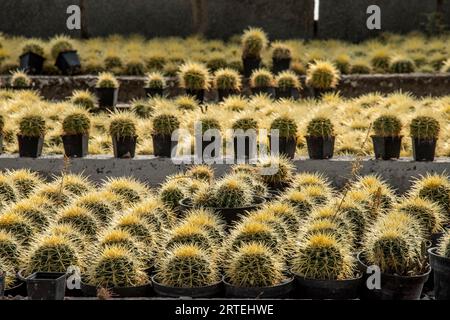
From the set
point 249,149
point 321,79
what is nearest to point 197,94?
point 321,79

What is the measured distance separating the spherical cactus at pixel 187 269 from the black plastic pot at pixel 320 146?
3.39 m

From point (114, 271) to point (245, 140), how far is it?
3.61 meters

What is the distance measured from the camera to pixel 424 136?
862 cm

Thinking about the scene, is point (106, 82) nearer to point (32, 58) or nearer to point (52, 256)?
point (32, 58)

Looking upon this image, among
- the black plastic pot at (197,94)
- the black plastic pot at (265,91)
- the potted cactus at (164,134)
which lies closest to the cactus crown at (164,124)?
the potted cactus at (164,134)

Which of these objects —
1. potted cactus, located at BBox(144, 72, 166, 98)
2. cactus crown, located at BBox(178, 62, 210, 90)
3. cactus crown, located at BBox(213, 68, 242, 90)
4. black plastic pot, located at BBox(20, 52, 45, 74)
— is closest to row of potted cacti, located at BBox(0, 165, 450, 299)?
cactus crown, located at BBox(178, 62, 210, 90)

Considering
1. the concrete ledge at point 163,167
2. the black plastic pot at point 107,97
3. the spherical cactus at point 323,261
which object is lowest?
the spherical cactus at point 323,261

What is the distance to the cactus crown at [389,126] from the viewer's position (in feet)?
28.7

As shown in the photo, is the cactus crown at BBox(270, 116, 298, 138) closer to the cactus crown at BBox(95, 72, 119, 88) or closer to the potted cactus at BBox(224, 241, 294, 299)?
the potted cactus at BBox(224, 241, 294, 299)

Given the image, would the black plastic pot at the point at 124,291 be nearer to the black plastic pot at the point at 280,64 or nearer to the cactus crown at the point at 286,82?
the cactus crown at the point at 286,82

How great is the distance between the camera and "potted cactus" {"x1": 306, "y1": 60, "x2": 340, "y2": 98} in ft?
41.5

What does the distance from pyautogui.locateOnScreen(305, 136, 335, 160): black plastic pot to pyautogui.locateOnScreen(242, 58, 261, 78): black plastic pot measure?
5.57 metres
